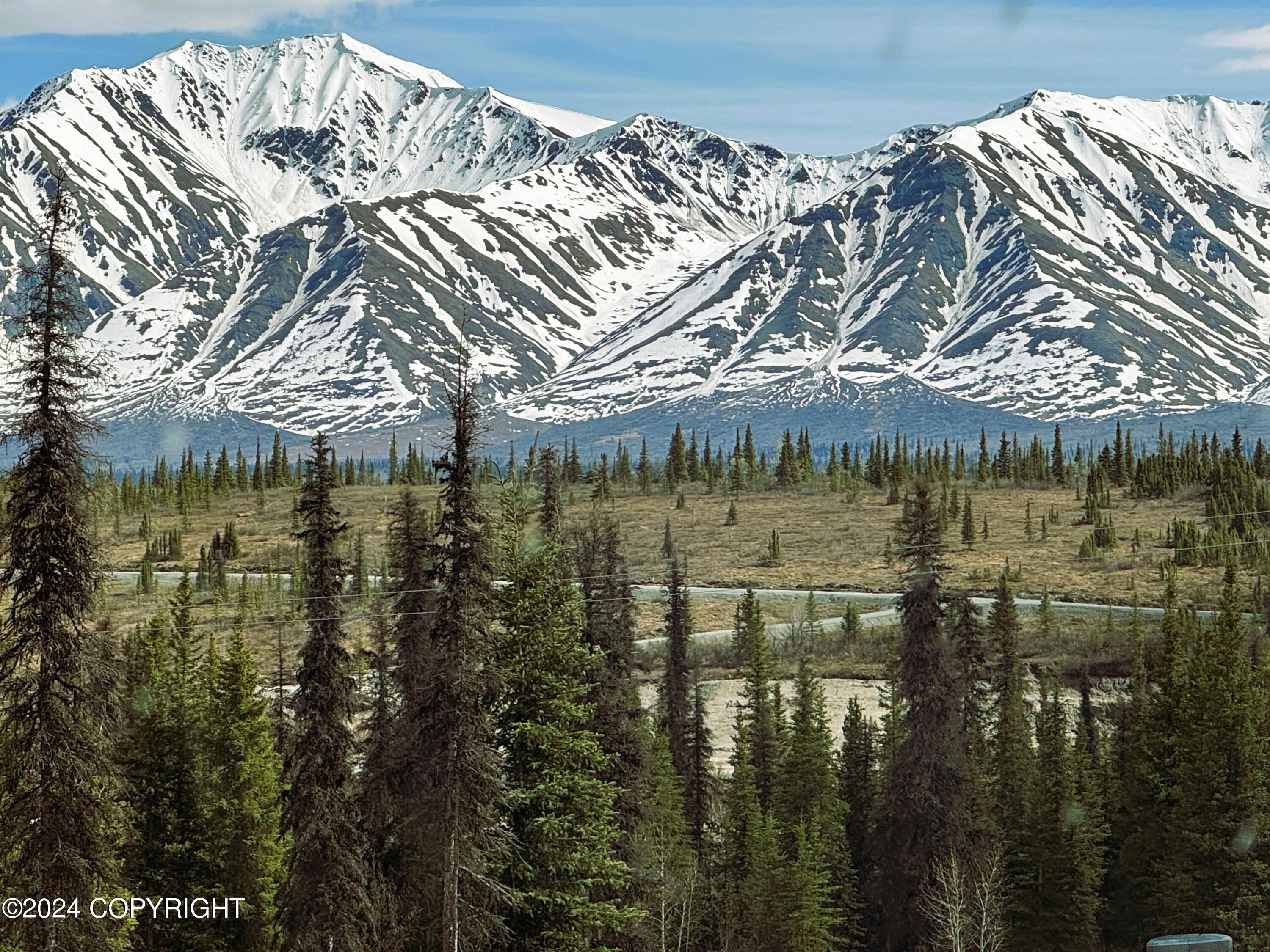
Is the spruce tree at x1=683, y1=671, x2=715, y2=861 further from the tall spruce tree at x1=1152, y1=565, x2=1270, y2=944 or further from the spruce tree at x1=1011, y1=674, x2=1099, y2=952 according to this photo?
the tall spruce tree at x1=1152, y1=565, x2=1270, y2=944

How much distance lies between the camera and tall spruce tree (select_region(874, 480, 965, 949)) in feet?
162

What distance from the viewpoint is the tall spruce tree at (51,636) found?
2647 centimetres

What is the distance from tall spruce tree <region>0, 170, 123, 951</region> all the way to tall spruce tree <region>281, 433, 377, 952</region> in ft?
28.5

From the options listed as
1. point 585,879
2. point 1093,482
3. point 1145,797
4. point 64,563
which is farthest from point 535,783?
point 1093,482

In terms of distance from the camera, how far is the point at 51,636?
87.5 feet

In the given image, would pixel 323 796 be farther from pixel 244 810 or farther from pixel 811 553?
pixel 811 553

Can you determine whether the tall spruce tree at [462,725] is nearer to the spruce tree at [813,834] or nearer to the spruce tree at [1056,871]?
the spruce tree at [813,834]

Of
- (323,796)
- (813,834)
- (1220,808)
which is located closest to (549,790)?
(323,796)

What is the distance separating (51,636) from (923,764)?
30689 mm

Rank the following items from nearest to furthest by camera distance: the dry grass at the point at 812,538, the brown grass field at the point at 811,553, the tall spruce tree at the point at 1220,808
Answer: the tall spruce tree at the point at 1220,808
the brown grass field at the point at 811,553
the dry grass at the point at 812,538

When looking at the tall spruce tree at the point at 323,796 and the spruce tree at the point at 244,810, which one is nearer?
the tall spruce tree at the point at 323,796

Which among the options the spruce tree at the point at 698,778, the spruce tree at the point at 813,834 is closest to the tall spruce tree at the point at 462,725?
the spruce tree at the point at 813,834

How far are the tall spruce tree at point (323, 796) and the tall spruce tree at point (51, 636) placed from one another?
28.5ft

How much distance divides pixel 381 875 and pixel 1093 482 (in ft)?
459
